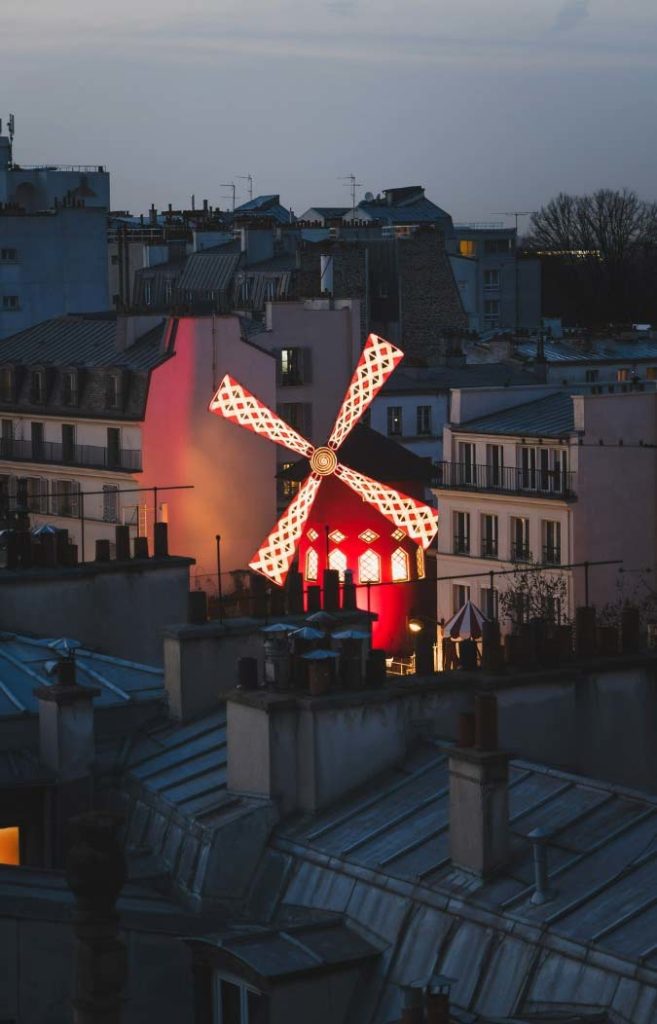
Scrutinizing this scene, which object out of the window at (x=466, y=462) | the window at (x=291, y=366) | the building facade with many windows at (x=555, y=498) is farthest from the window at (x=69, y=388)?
the window at (x=466, y=462)

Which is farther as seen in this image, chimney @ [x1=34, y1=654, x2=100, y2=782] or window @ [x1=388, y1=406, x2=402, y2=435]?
window @ [x1=388, y1=406, x2=402, y2=435]

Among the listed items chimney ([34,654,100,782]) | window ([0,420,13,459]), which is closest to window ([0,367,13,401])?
window ([0,420,13,459])

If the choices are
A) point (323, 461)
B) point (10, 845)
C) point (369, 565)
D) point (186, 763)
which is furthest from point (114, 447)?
point (10, 845)

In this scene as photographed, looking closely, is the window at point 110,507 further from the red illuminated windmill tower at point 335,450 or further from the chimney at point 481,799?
the chimney at point 481,799

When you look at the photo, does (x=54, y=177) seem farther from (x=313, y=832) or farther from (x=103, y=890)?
(x=103, y=890)

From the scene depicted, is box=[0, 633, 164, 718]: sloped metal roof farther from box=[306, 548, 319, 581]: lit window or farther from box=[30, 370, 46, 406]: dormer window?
box=[30, 370, 46, 406]: dormer window

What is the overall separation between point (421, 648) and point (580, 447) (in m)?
42.1

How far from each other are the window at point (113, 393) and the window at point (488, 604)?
1362 cm

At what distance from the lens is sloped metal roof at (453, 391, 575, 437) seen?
6981 centimetres

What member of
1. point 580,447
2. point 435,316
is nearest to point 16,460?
point 580,447

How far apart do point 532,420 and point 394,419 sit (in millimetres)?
12669

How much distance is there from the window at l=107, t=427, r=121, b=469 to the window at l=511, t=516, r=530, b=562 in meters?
12.8

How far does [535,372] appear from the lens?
8725 centimetres

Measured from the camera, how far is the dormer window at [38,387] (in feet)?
265
